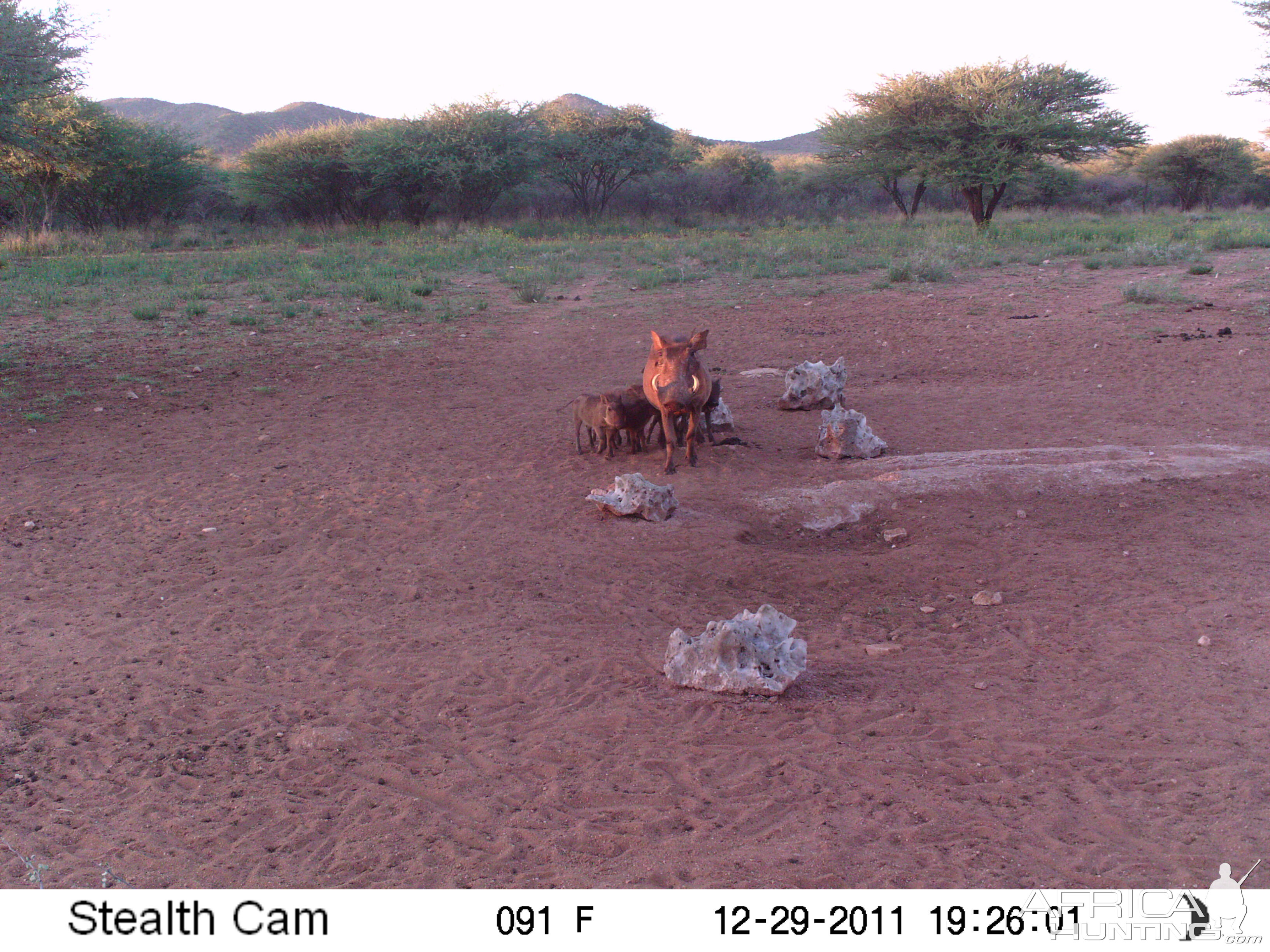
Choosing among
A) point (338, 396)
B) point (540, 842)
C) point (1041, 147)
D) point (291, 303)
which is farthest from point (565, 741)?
point (1041, 147)

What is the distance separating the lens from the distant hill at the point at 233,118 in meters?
66.5

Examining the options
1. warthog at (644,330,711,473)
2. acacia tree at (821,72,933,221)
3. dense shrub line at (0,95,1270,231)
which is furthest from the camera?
dense shrub line at (0,95,1270,231)

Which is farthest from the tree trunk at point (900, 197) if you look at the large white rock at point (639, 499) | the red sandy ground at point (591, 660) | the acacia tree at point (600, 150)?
the large white rock at point (639, 499)

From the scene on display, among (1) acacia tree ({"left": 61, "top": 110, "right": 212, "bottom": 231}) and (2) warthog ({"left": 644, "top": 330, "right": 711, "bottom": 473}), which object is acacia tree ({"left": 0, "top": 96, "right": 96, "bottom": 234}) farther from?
(2) warthog ({"left": 644, "top": 330, "right": 711, "bottom": 473})

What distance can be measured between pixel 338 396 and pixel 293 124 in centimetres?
7135

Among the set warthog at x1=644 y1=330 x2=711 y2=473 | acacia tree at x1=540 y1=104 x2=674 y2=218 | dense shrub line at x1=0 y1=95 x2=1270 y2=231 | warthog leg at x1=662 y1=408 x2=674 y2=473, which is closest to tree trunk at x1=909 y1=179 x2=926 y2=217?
dense shrub line at x1=0 y1=95 x2=1270 y2=231

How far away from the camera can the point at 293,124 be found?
235ft

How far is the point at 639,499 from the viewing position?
6234 millimetres

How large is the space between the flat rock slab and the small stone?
177cm

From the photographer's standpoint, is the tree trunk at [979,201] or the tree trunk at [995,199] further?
the tree trunk at [979,201]

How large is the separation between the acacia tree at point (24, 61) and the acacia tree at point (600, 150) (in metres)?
22.0

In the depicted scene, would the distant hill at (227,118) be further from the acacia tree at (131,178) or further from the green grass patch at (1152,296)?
the green grass patch at (1152,296)

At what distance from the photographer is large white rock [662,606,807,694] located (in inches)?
158
